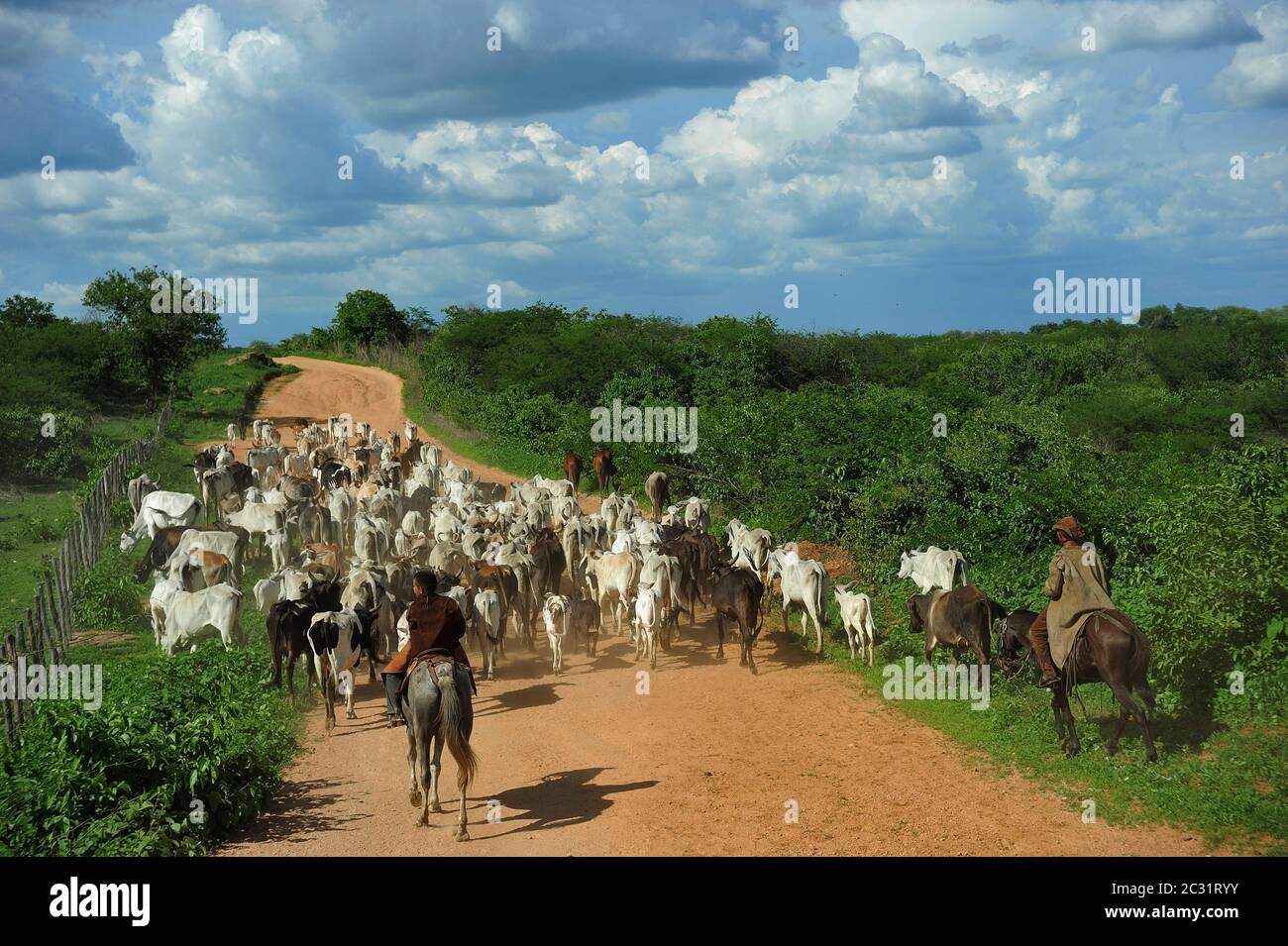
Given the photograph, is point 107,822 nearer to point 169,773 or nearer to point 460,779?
point 169,773

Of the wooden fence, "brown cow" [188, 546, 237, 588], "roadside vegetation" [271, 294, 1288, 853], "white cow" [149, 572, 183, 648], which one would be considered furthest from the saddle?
"brown cow" [188, 546, 237, 588]

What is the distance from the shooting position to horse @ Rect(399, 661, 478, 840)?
31.0 feet

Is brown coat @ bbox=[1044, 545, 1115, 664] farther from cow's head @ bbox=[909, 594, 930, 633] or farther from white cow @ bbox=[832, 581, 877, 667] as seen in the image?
white cow @ bbox=[832, 581, 877, 667]

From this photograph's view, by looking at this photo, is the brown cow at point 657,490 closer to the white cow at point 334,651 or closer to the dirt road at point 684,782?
the dirt road at point 684,782

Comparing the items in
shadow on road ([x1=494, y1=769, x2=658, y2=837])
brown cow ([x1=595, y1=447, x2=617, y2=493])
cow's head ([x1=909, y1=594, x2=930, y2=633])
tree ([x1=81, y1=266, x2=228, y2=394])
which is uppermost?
→ tree ([x1=81, y1=266, x2=228, y2=394])

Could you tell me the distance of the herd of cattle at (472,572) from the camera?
13.4 m

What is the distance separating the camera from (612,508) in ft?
69.3

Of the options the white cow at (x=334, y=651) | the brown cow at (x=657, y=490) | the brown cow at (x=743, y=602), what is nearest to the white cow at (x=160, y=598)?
the white cow at (x=334, y=651)

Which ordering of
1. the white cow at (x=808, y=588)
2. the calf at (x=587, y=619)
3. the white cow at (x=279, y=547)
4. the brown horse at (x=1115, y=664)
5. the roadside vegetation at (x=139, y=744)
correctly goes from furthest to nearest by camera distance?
the white cow at (x=279, y=547) → the calf at (x=587, y=619) → the white cow at (x=808, y=588) → the brown horse at (x=1115, y=664) → the roadside vegetation at (x=139, y=744)

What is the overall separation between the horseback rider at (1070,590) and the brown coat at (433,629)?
17.4 feet

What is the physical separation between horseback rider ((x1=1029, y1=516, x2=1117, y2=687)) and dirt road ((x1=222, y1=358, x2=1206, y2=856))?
1168mm

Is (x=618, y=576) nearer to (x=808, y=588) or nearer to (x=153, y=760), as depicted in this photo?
(x=808, y=588)

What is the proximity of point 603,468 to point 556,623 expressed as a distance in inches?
518
